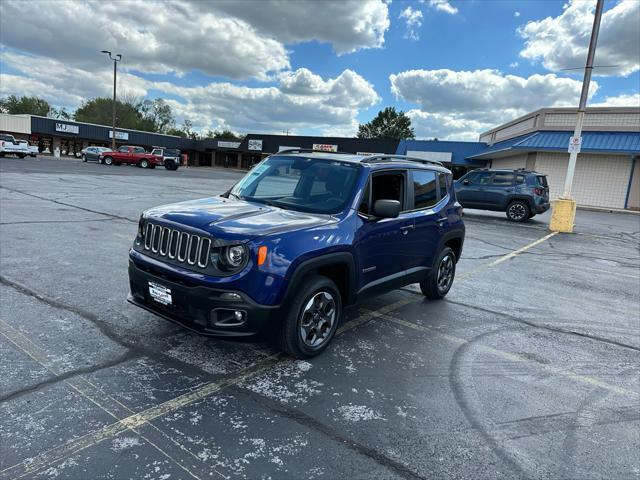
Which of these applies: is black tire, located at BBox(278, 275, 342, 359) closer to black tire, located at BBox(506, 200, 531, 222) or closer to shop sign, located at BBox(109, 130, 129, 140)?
black tire, located at BBox(506, 200, 531, 222)

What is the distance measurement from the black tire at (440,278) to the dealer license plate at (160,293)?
3359mm

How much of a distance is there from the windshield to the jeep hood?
21 centimetres

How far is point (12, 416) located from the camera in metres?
2.78

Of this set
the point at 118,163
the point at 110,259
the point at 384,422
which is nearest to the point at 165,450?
the point at 384,422

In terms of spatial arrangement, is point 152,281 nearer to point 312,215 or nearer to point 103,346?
point 103,346

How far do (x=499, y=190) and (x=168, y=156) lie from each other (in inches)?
1324

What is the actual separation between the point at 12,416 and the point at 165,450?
1079 mm

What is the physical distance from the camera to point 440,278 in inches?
237

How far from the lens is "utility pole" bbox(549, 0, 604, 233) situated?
1284 cm

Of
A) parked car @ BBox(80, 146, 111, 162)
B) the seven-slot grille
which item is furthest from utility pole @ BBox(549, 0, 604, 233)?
parked car @ BBox(80, 146, 111, 162)

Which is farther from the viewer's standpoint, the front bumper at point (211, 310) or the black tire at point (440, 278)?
the black tire at point (440, 278)

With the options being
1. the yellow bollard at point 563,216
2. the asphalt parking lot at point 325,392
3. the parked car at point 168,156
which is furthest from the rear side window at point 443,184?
the parked car at point 168,156

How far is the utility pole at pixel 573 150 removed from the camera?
42.1ft

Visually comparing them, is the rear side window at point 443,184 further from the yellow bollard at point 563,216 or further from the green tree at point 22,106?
the green tree at point 22,106
